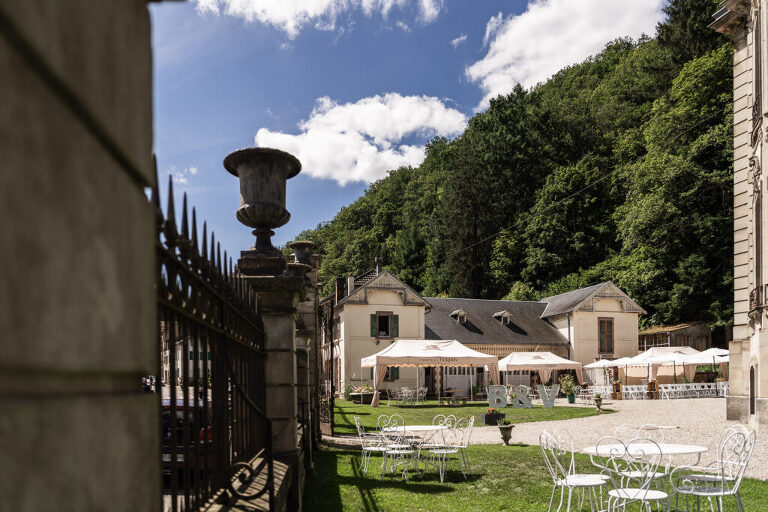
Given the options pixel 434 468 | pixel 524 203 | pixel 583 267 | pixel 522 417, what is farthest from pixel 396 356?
pixel 524 203

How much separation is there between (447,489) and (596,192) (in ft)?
120

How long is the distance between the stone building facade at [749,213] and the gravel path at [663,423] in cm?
97

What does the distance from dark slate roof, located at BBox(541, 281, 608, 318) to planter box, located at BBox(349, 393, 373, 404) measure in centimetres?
1322

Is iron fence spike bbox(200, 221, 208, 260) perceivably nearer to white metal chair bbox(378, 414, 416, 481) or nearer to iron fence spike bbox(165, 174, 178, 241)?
iron fence spike bbox(165, 174, 178, 241)

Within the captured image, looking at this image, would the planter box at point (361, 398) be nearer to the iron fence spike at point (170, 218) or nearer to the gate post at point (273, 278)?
the gate post at point (273, 278)

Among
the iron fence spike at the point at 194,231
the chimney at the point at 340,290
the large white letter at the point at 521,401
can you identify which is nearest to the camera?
the iron fence spike at the point at 194,231

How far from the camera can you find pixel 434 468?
31.3 ft

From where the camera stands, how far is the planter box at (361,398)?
2495 cm

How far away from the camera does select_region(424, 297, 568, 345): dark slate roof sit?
31953 millimetres

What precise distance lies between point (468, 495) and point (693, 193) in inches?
1160

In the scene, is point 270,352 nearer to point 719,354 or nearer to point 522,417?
point 522,417

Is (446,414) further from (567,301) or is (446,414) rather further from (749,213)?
(567,301)

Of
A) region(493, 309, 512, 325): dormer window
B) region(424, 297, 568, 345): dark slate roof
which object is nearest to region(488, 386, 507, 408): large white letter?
region(424, 297, 568, 345): dark slate roof

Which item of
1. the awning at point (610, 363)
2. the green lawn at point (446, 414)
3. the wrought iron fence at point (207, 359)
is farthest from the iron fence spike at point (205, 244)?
the awning at point (610, 363)
